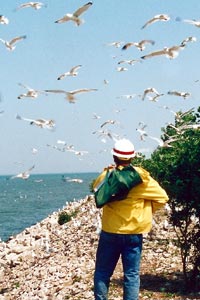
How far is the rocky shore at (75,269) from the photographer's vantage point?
11.6 m

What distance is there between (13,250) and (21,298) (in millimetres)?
10915

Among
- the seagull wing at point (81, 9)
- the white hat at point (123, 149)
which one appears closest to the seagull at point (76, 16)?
the seagull wing at point (81, 9)

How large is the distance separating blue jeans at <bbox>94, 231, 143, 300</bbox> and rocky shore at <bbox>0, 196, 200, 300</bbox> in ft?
11.2

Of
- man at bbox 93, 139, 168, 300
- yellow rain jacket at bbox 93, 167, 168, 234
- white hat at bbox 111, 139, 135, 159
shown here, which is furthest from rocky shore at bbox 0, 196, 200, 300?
white hat at bbox 111, 139, 135, 159

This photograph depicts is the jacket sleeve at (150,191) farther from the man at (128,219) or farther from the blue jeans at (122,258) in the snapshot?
the blue jeans at (122,258)

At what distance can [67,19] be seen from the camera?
1158 cm

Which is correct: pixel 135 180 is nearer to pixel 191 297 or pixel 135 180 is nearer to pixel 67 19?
pixel 191 297

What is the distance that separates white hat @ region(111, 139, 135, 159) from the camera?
6.85 meters

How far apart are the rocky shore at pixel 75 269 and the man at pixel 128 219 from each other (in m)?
3.57

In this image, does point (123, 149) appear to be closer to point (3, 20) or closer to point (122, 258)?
point (122, 258)

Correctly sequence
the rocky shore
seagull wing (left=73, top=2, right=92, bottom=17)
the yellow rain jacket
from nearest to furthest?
1. the yellow rain jacket
2. seagull wing (left=73, top=2, right=92, bottom=17)
3. the rocky shore

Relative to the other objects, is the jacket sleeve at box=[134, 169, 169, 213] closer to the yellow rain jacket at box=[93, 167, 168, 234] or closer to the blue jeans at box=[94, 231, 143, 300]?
the yellow rain jacket at box=[93, 167, 168, 234]

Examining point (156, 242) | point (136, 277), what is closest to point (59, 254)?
point (156, 242)

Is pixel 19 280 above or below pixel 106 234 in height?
below
